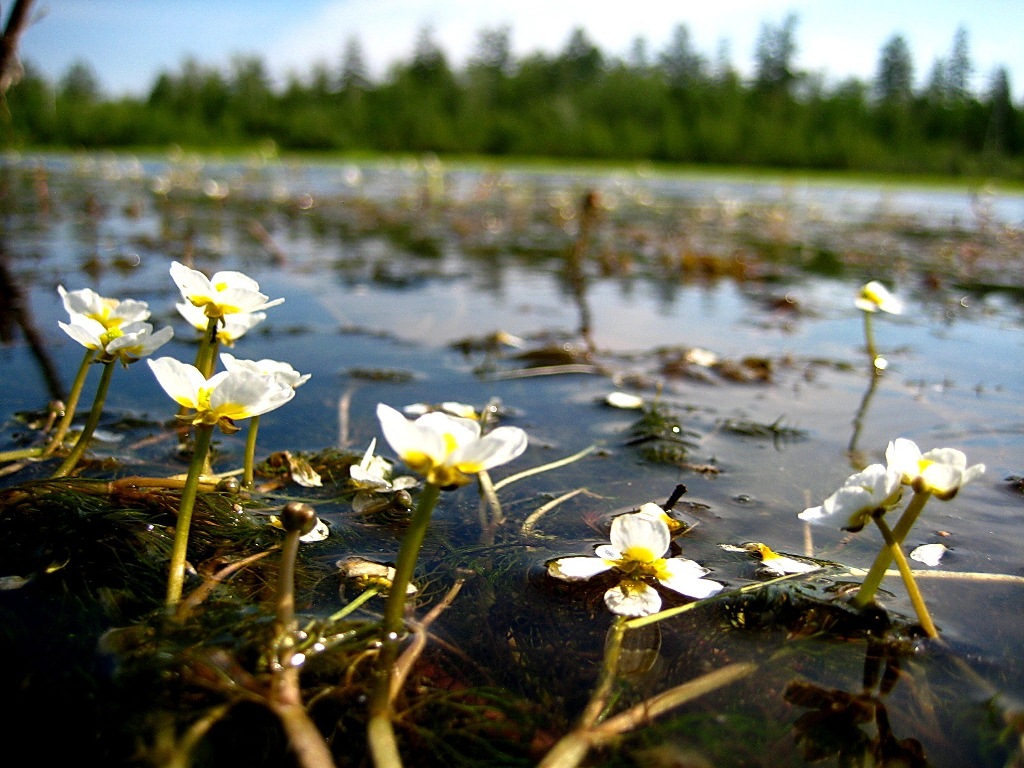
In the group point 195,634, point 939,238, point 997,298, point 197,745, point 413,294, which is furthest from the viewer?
point 939,238

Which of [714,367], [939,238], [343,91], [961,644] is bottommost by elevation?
[961,644]

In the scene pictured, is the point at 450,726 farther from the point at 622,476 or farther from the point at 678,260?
the point at 678,260

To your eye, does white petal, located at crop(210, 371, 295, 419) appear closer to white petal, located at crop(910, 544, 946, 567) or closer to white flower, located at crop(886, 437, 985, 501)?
white flower, located at crop(886, 437, 985, 501)

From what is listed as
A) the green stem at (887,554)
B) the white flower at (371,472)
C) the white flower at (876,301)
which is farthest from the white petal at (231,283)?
the white flower at (876,301)

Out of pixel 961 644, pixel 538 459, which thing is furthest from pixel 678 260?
pixel 961 644

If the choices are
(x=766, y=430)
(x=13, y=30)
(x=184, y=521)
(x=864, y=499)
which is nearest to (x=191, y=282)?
(x=184, y=521)
